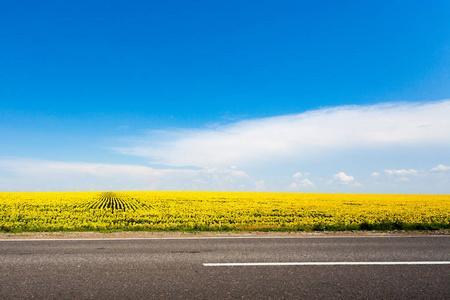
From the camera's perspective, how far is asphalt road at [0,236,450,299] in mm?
5145

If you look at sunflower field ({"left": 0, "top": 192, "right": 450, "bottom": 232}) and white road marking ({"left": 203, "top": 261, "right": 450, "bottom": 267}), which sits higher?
white road marking ({"left": 203, "top": 261, "right": 450, "bottom": 267})

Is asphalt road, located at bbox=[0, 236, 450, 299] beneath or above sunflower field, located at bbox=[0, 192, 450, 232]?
above

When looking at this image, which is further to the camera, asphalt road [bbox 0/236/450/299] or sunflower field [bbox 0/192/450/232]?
sunflower field [bbox 0/192/450/232]

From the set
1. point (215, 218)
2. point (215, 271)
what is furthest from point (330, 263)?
point (215, 218)

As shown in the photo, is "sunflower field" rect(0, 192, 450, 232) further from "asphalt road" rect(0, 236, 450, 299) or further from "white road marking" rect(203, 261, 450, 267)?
"white road marking" rect(203, 261, 450, 267)

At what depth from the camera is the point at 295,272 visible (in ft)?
20.5

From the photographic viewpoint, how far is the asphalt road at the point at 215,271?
514 centimetres

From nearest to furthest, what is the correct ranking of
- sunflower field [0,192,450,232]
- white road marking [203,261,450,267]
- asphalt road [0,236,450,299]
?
asphalt road [0,236,450,299] → white road marking [203,261,450,267] → sunflower field [0,192,450,232]

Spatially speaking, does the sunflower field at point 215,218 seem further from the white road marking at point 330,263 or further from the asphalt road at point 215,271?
the white road marking at point 330,263

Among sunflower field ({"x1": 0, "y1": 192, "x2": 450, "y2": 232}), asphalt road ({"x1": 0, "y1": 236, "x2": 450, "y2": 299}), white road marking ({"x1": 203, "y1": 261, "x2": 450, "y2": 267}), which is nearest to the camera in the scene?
asphalt road ({"x1": 0, "y1": 236, "x2": 450, "y2": 299})

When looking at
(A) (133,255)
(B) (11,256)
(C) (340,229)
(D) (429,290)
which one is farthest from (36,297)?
(C) (340,229)

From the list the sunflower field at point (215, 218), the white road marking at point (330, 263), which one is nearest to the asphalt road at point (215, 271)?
the white road marking at point (330, 263)

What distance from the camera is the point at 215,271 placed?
630 centimetres

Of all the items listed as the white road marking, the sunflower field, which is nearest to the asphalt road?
the white road marking
